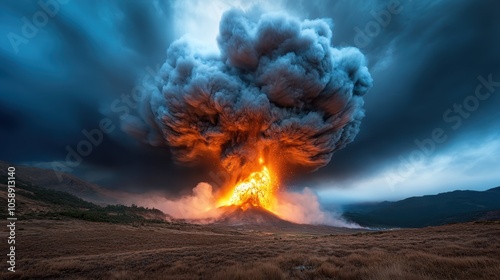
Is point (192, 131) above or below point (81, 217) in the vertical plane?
above

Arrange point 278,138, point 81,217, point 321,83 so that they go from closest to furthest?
point 81,217
point 321,83
point 278,138

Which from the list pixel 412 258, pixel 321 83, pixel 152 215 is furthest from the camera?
pixel 152 215

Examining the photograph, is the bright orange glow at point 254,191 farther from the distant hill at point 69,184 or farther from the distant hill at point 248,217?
the distant hill at point 69,184

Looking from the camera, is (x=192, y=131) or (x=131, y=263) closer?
(x=131, y=263)

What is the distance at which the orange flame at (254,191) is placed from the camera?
76031 millimetres

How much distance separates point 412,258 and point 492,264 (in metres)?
2.31

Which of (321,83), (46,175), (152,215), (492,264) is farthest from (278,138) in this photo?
(46,175)

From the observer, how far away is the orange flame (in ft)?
249

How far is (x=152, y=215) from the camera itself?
72.2 m

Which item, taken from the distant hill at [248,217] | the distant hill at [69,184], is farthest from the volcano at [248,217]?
the distant hill at [69,184]

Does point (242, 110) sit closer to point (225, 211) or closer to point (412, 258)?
point (225, 211)

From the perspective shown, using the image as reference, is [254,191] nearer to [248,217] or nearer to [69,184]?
[248,217]

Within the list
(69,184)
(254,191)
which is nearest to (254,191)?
(254,191)

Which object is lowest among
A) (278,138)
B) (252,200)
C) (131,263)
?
(131,263)
